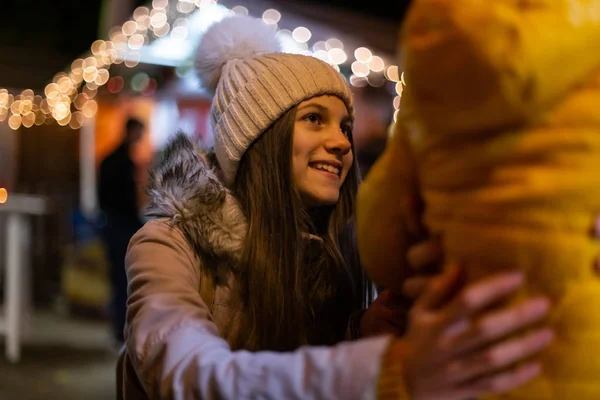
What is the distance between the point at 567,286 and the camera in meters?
0.60

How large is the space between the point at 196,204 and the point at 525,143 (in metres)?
0.73

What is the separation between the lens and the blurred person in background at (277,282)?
0.63m

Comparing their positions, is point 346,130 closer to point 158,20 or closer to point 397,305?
point 397,305

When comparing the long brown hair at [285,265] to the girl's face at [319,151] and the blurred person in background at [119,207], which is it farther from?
the blurred person in background at [119,207]

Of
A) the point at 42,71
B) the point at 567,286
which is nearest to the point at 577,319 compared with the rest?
the point at 567,286

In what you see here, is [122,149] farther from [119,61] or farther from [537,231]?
[537,231]

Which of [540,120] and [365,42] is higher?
[365,42]

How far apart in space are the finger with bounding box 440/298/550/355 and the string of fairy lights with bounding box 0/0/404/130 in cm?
316

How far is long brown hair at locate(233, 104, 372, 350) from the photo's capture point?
118 cm

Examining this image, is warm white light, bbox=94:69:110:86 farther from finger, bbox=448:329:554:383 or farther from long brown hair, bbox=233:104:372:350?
finger, bbox=448:329:554:383

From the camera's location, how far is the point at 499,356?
23.9 inches

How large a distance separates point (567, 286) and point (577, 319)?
35 millimetres

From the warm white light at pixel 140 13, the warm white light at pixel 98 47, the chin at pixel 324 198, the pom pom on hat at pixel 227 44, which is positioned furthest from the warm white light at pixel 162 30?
the chin at pixel 324 198

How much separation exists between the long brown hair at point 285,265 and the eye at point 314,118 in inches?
1.7
